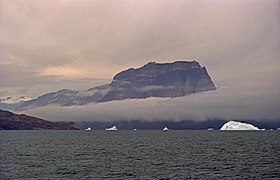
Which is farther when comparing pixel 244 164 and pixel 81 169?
pixel 244 164

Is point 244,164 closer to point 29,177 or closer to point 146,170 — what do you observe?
point 146,170

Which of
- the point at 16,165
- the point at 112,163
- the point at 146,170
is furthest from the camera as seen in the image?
the point at 112,163

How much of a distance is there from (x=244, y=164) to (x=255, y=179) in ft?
63.8

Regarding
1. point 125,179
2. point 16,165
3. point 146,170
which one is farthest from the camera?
point 16,165

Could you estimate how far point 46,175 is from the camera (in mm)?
59969

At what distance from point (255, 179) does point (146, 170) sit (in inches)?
716

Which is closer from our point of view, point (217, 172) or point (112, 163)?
point (217, 172)

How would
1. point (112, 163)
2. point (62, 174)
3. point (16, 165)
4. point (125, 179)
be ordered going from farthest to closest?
point (112, 163)
point (16, 165)
point (62, 174)
point (125, 179)

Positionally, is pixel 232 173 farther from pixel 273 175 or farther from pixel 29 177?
pixel 29 177

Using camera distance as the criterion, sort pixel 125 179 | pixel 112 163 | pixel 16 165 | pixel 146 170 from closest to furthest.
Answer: pixel 125 179 → pixel 146 170 → pixel 16 165 → pixel 112 163

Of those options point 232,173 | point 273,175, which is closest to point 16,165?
point 232,173

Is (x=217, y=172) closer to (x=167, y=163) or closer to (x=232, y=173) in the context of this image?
(x=232, y=173)

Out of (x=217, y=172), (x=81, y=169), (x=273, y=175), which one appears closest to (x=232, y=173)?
(x=217, y=172)

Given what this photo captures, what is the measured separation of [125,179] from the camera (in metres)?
56.6
